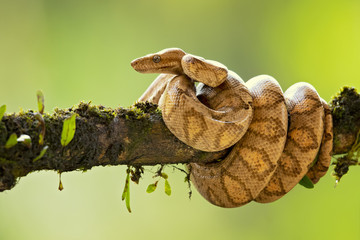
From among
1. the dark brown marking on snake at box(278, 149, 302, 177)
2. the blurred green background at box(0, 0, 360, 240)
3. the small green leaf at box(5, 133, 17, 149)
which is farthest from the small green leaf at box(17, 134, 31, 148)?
the blurred green background at box(0, 0, 360, 240)

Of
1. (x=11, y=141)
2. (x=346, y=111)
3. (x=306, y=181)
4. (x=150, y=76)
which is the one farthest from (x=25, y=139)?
(x=150, y=76)

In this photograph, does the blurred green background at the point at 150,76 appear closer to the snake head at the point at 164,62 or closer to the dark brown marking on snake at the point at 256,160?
the snake head at the point at 164,62

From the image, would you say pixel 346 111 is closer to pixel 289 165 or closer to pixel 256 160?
pixel 289 165

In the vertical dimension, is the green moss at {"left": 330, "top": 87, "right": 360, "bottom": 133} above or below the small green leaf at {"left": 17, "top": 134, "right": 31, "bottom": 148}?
above

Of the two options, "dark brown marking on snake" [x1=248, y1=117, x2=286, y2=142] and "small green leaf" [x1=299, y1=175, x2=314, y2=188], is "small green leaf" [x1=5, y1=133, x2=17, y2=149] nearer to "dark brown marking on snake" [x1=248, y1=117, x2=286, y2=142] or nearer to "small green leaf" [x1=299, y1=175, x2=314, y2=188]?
"dark brown marking on snake" [x1=248, y1=117, x2=286, y2=142]

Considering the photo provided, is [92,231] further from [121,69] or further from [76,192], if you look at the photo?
[121,69]

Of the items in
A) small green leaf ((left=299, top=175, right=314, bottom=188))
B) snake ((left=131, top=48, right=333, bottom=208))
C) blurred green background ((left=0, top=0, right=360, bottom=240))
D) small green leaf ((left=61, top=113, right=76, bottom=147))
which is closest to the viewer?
small green leaf ((left=61, top=113, right=76, bottom=147))

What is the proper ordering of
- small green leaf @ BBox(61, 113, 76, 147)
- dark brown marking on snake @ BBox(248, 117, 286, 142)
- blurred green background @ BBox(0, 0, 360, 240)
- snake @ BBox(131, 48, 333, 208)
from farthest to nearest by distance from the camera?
1. blurred green background @ BBox(0, 0, 360, 240)
2. dark brown marking on snake @ BBox(248, 117, 286, 142)
3. snake @ BBox(131, 48, 333, 208)
4. small green leaf @ BBox(61, 113, 76, 147)
